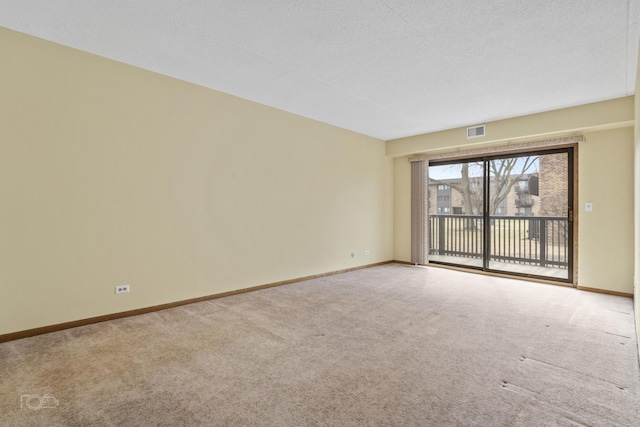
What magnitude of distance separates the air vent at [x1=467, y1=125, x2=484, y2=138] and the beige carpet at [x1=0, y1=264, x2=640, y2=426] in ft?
9.22

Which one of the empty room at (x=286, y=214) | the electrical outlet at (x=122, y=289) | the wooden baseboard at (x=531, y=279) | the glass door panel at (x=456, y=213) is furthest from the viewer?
the glass door panel at (x=456, y=213)

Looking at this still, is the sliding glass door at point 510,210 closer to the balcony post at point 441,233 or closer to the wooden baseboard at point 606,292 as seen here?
the balcony post at point 441,233

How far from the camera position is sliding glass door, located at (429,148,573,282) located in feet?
16.8

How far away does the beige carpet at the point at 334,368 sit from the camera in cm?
172

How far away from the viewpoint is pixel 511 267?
574cm

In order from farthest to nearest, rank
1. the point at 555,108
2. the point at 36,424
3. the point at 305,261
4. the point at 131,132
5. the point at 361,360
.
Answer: the point at 305,261
the point at 555,108
the point at 131,132
the point at 361,360
the point at 36,424

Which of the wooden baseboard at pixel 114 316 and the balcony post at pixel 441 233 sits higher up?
the balcony post at pixel 441 233

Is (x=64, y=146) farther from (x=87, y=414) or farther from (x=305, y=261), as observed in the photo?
(x=305, y=261)

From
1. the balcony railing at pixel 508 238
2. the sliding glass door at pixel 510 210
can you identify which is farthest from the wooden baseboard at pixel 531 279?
the balcony railing at pixel 508 238

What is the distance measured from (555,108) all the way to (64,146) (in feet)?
19.2

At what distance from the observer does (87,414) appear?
1.70 metres

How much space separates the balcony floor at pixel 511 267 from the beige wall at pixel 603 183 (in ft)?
2.11

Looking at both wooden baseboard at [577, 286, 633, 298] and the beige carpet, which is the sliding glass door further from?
the beige carpet

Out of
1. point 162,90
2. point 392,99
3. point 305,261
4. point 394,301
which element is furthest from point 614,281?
point 162,90
